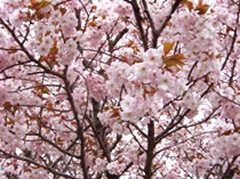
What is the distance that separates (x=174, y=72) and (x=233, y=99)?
1.16 metres

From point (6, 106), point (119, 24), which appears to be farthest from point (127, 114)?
point (119, 24)

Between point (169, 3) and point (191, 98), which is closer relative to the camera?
point (191, 98)

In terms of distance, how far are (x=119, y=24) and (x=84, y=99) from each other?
4.27 ft

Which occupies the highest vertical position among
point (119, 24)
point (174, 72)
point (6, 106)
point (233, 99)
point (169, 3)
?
point (119, 24)

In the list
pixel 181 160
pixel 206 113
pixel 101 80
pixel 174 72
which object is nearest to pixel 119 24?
pixel 101 80

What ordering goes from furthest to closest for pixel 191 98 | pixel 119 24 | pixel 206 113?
1. pixel 206 113
2. pixel 119 24
3. pixel 191 98

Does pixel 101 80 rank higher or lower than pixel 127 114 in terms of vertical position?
higher

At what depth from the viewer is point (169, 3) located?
3.67m

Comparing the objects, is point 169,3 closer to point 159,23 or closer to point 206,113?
point 159,23

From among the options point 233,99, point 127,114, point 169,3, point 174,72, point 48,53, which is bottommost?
point 127,114

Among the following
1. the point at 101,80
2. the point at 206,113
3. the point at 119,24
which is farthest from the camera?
the point at 206,113

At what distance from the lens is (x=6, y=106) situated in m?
3.87

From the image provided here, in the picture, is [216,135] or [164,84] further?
[216,135]

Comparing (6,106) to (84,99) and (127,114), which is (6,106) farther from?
(127,114)
